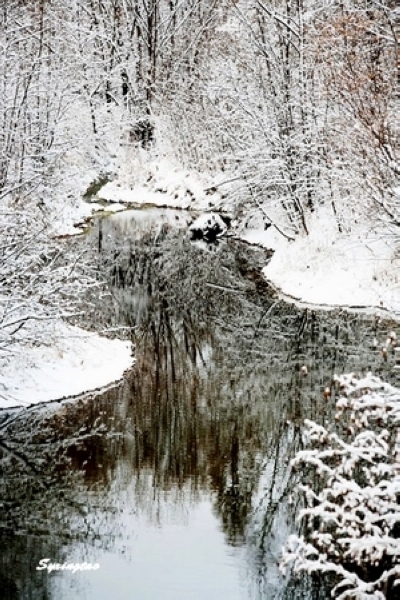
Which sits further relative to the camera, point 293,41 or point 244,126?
point 244,126

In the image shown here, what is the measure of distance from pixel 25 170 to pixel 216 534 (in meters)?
10.4

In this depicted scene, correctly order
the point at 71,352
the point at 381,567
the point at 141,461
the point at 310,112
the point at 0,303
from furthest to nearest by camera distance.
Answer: the point at 310,112, the point at 71,352, the point at 0,303, the point at 141,461, the point at 381,567

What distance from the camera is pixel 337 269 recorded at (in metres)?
17.2

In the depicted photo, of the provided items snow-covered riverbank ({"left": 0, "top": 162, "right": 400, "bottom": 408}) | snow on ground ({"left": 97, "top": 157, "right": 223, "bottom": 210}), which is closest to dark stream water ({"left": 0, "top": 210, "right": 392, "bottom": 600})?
snow-covered riverbank ({"left": 0, "top": 162, "right": 400, "bottom": 408})

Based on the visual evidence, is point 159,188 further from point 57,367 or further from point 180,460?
point 180,460

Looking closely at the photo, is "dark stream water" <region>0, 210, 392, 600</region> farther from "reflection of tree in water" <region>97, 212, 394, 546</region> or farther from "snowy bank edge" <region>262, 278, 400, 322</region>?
"snowy bank edge" <region>262, 278, 400, 322</region>

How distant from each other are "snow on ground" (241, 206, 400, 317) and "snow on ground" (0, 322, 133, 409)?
5246mm

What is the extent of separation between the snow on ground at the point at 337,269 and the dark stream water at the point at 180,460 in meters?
0.72

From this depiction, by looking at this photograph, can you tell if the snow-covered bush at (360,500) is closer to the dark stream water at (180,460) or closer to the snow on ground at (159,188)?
the dark stream water at (180,460)

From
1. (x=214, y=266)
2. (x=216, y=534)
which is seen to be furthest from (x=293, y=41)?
(x=216, y=534)

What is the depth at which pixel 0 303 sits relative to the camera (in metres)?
10.6

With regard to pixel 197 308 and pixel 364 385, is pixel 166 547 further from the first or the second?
pixel 197 308

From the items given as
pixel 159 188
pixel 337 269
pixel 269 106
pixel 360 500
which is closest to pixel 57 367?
pixel 360 500

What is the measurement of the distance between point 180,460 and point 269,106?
506 inches
